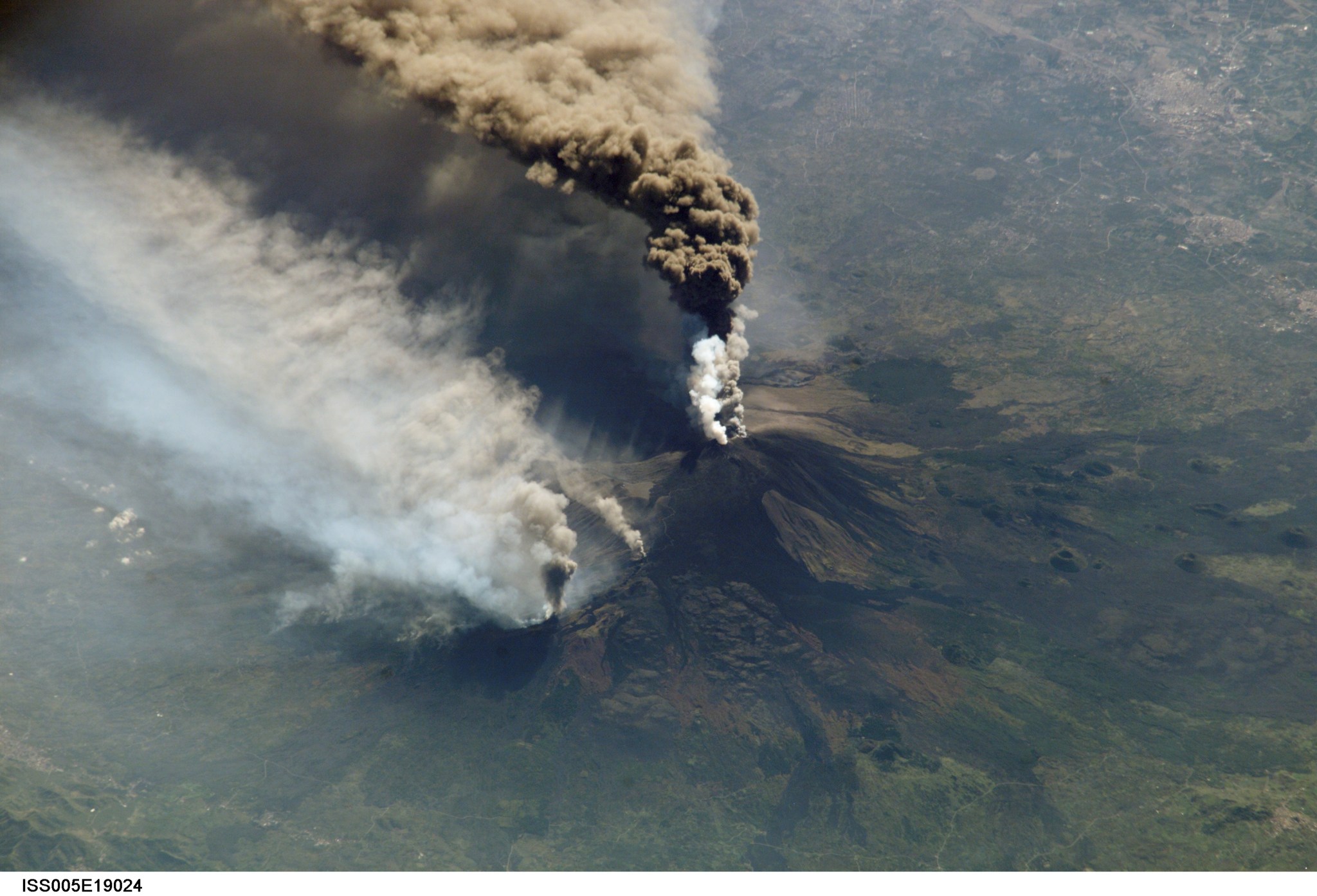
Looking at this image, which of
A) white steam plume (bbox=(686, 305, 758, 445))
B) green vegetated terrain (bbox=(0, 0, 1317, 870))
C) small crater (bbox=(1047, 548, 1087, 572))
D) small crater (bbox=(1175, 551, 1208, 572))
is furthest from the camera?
small crater (bbox=(1175, 551, 1208, 572))

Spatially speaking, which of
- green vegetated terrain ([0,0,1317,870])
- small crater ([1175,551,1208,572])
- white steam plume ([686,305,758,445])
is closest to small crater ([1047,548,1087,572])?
green vegetated terrain ([0,0,1317,870])

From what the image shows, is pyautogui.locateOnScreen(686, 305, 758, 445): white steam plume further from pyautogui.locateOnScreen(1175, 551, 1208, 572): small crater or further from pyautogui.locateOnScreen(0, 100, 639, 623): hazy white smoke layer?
pyautogui.locateOnScreen(1175, 551, 1208, 572): small crater

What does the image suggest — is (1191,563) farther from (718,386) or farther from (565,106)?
(565,106)

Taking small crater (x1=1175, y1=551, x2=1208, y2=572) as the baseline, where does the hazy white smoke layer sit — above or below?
below

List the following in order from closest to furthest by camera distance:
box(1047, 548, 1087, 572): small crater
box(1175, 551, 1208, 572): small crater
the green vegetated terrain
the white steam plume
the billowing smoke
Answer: the billowing smoke < the green vegetated terrain < the white steam plume < box(1047, 548, 1087, 572): small crater < box(1175, 551, 1208, 572): small crater

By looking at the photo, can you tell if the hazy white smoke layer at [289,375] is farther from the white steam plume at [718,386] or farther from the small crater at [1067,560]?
the small crater at [1067,560]

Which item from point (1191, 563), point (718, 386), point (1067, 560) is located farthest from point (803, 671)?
point (1191, 563)

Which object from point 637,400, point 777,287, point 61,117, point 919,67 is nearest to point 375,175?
point 61,117
